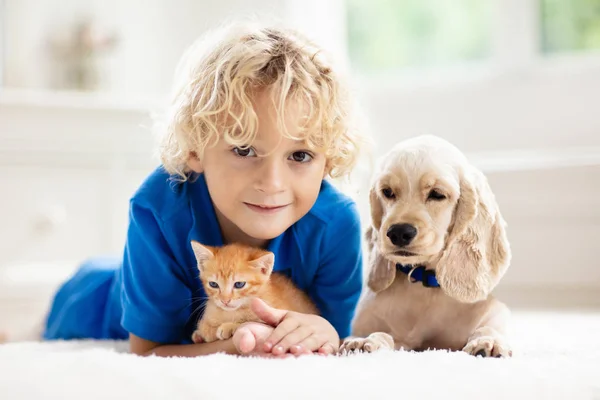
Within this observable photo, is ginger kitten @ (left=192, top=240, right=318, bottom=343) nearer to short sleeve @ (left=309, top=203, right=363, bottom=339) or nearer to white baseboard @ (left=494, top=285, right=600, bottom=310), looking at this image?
short sleeve @ (left=309, top=203, right=363, bottom=339)

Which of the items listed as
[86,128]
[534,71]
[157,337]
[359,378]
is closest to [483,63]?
[534,71]

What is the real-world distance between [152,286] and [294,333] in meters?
0.39

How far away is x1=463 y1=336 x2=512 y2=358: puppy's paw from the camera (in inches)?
47.8

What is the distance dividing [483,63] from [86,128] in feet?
5.75

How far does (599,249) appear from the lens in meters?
2.54

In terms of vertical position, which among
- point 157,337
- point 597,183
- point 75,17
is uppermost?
point 75,17

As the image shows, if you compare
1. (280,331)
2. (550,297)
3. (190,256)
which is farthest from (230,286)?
(550,297)

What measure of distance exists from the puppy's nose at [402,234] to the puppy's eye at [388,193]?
0.09 meters

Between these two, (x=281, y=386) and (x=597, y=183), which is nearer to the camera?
(x=281, y=386)

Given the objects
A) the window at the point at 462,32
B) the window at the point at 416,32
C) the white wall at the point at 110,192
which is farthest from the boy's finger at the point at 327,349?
the window at the point at 416,32

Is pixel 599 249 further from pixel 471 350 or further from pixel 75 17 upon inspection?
pixel 75 17

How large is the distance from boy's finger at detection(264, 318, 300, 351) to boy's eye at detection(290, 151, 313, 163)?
0.34 metres

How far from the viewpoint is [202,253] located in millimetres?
1364

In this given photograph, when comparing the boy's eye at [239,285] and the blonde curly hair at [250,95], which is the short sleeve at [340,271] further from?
the boy's eye at [239,285]
